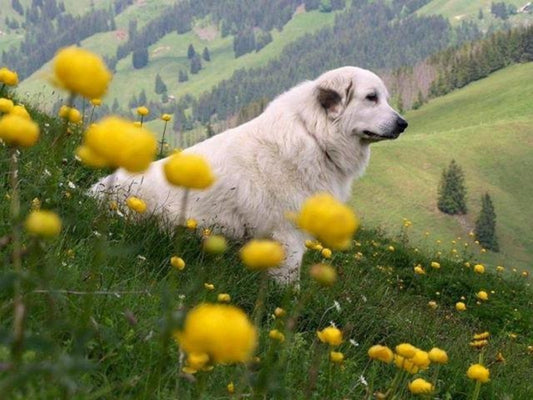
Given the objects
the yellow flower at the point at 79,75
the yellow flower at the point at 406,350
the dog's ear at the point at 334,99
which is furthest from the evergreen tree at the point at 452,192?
the yellow flower at the point at 79,75

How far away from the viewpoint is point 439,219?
103938mm

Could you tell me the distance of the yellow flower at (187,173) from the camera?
1.52 metres

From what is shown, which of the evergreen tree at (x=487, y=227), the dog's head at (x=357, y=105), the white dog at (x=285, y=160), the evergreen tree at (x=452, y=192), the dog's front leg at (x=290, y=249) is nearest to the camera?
the dog's front leg at (x=290, y=249)

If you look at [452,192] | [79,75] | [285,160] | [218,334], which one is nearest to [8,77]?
[285,160]

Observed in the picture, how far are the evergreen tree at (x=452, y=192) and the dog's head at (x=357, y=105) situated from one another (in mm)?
101296

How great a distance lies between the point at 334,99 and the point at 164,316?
5.10 meters

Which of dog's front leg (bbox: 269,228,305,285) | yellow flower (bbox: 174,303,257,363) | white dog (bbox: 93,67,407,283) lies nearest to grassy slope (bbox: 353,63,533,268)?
white dog (bbox: 93,67,407,283)

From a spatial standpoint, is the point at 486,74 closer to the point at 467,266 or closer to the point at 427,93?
the point at 427,93

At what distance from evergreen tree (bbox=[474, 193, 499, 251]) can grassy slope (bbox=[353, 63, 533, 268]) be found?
2.07 m

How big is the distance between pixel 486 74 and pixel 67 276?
18341cm

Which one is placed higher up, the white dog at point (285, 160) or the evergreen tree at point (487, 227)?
the white dog at point (285, 160)

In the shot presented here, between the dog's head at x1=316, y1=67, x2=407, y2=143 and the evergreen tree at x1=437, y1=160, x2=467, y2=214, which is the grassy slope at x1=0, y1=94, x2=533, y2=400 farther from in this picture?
the evergreen tree at x1=437, y1=160, x2=467, y2=214

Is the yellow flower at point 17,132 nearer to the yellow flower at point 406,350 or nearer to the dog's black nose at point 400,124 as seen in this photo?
the yellow flower at point 406,350

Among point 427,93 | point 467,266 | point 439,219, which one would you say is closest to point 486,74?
point 427,93
